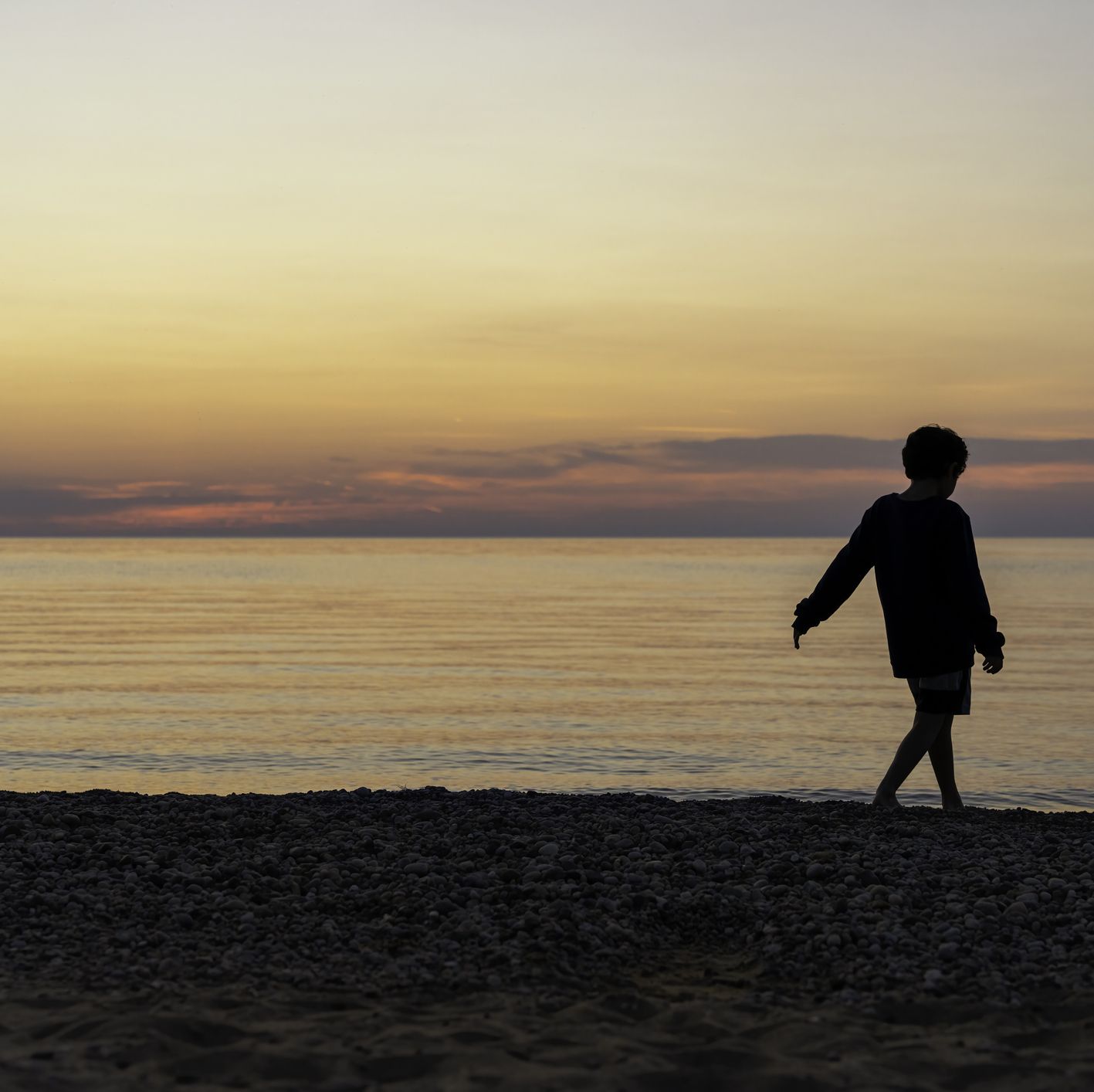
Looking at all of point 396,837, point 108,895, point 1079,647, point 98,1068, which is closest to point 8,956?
point 108,895

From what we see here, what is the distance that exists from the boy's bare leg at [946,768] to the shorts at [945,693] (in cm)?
21

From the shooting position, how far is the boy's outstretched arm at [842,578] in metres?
8.10

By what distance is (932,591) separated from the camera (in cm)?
789

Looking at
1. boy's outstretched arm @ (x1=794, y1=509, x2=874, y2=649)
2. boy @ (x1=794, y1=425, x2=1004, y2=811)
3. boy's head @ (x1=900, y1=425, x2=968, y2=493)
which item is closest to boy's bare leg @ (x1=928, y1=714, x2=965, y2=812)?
boy @ (x1=794, y1=425, x2=1004, y2=811)

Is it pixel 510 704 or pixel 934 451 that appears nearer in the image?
pixel 934 451

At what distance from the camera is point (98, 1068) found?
3.86m

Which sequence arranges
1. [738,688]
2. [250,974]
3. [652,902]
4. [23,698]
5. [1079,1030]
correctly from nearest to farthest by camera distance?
[1079,1030], [250,974], [652,902], [23,698], [738,688]

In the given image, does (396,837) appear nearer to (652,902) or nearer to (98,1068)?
(652,902)

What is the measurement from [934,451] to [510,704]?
10.8 metres

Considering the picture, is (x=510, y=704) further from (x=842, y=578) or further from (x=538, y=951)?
(x=538, y=951)

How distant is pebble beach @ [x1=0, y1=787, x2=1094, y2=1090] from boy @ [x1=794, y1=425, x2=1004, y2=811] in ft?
2.38

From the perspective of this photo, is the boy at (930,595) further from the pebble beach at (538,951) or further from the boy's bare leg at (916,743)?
the pebble beach at (538,951)

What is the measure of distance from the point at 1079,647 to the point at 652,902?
25784mm

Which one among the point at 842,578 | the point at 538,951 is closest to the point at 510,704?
the point at 842,578
